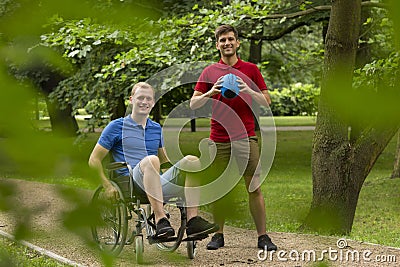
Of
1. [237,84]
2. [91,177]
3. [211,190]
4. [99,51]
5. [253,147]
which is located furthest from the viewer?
[99,51]

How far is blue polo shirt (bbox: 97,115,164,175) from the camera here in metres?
5.12

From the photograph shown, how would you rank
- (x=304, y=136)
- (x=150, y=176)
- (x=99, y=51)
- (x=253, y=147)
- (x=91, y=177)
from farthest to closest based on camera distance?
(x=304, y=136), (x=99, y=51), (x=253, y=147), (x=150, y=176), (x=91, y=177)

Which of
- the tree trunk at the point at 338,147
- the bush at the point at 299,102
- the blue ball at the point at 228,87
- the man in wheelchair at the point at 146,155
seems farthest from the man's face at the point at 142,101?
the bush at the point at 299,102

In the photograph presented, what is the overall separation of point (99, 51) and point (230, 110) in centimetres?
742

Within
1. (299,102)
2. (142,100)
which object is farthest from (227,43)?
(299,102)

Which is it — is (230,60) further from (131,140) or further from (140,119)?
(131,140)

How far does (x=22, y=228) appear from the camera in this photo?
64 centimetres

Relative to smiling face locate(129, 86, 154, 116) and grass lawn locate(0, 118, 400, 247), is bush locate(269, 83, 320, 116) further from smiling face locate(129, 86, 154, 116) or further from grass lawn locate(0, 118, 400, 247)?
smiling face locate(129, 86, 154, 116)

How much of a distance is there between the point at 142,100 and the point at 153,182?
0.66m

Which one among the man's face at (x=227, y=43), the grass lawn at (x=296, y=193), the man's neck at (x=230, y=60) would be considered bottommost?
the grass lawn at (x=296, y=193)

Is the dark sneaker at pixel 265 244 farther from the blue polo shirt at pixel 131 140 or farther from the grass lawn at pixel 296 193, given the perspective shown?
the blue polo shirt at pixel 131 140

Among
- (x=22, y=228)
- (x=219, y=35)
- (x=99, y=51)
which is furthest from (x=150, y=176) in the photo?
(x=99, y=51)

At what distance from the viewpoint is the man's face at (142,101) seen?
516 centimetres

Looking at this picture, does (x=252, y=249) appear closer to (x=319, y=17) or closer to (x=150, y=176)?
(x=150, y=176)
